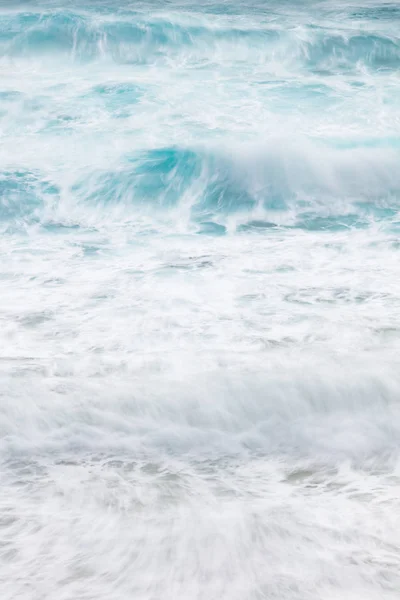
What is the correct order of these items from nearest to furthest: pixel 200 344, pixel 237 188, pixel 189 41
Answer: pixel 200 344 < pixel 237 188 < pixel 189 41

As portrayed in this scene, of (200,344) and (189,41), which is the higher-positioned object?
(189,41)

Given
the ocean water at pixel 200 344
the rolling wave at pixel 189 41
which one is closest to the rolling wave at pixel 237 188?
the ocean water at pixel 200 344

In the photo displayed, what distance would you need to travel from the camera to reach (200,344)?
4.03 m

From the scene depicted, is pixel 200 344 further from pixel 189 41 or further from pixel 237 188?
pixel 189 41

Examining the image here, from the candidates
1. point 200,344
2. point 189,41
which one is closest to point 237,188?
point 200,344

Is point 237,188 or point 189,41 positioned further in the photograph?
point 189,41

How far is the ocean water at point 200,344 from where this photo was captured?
2.61 metres

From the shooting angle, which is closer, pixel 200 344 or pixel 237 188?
pixel 200 344

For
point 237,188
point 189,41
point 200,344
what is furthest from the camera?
point 189,41

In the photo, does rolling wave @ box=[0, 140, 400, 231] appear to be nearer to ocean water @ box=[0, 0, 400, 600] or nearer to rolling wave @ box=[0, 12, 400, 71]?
ocean water @ box=[0, 0, 400, 600]

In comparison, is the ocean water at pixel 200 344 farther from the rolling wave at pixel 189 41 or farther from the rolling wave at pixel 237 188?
the rolling wave at pixel 189 41

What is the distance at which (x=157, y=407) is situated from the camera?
11.6 ft

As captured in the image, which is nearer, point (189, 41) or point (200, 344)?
point (200, 344)

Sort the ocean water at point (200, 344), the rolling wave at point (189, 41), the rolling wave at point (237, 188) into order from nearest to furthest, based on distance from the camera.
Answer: the ocean water at point (200, 344) < the rolling wave at point (237, 188) < the rolling wave at point (189, 41)
